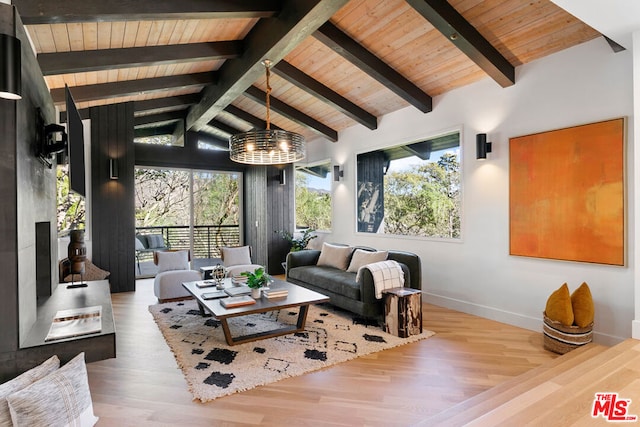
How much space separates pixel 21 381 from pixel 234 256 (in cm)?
385

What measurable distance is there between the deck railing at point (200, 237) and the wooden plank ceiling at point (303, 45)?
2.62m

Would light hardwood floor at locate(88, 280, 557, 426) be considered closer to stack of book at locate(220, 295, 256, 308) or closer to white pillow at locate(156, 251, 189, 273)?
stack of book at locate(220, 295, 256, 308)

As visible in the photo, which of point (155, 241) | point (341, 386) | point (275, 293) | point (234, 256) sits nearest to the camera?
point (341, 386)

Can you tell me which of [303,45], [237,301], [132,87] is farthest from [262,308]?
[132,87]

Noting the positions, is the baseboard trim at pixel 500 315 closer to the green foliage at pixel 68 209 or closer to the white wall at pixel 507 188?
the white wall at pixel 507 188

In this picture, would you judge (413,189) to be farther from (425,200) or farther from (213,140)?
(213,140)

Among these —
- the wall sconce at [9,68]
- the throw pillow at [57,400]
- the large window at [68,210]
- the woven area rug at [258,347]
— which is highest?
the wall sconce at [9,68]

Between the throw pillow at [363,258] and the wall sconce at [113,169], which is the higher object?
the wall sconce at [113,169]

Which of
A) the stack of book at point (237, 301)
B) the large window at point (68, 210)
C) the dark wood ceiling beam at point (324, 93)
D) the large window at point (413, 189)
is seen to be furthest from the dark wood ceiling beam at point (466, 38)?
the large window at point (68, 210)

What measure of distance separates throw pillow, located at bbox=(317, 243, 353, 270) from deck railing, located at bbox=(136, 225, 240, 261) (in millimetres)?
3117

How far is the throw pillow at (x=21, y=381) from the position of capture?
1.58 meters

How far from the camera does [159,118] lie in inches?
269

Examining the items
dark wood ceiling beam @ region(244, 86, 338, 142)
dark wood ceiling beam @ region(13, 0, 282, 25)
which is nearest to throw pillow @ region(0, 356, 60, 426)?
dark wood ceiling beam @ region(13, 0, 282, 25)

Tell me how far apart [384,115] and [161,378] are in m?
4.72
